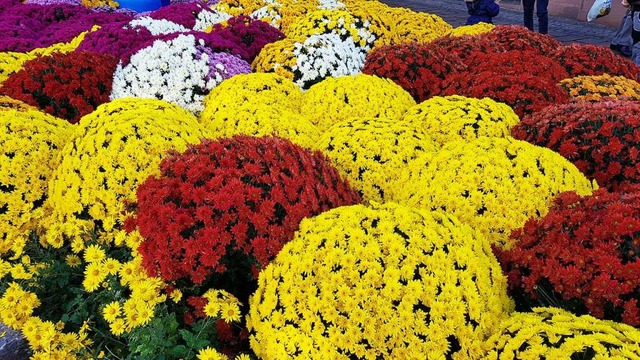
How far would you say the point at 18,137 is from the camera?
10.0 ft

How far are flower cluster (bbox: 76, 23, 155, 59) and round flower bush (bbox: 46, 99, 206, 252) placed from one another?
2495 mm

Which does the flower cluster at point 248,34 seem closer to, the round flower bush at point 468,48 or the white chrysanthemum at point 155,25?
the white chrysanthemum at point 155,25

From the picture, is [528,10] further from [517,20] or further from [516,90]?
[516,90]

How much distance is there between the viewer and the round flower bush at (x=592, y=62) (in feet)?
17.7

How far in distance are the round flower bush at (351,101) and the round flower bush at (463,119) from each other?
31 centimetres

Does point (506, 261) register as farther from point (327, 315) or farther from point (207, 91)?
point (207, 91)

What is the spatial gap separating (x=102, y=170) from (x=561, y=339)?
7.61ft

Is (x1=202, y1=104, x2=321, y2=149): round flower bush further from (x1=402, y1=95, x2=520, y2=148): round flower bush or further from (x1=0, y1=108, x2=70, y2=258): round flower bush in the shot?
(x1=0, y1=108, x2=70, y2=258): round flower bush

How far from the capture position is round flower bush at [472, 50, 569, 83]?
4.69m

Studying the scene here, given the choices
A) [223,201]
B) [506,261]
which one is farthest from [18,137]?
[506,261]

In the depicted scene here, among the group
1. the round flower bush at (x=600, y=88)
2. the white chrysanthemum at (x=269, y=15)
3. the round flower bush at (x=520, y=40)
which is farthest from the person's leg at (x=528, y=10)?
the round flower bush at (x=600, y=88)

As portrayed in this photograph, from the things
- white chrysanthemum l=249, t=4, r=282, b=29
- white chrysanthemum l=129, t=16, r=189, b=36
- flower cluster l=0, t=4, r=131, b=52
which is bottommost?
flower cluster l=0, t=4, r=131, b=52

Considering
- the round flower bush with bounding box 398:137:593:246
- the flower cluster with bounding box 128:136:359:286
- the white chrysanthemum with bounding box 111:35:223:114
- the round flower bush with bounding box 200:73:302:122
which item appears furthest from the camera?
the white chrysanthemum with bounding box 111:35:223:114

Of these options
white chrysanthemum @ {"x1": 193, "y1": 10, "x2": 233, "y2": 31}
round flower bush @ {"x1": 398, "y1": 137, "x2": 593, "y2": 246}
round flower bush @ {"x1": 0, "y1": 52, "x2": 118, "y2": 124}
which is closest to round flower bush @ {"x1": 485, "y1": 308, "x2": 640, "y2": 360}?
round flower bush @ {"x1": 398, "y1": 137, "x2": 593, "y2": 246}
